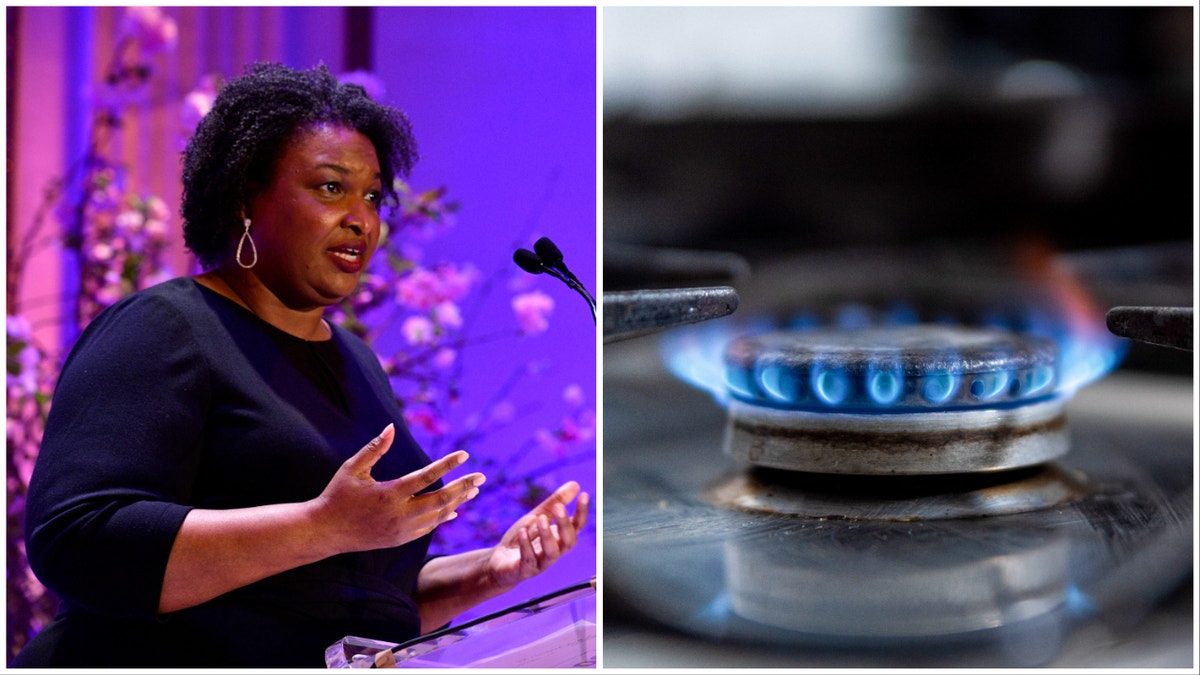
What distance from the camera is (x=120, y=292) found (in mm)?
866

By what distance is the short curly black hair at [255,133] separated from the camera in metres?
0.70

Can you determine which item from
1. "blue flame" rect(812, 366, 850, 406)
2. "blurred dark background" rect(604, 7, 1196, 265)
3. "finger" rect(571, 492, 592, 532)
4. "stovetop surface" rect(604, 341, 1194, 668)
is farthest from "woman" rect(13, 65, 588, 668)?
"blurred dark background" rect(604, 7, 1196, 265)

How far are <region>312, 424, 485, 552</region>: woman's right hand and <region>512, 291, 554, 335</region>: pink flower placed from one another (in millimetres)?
181

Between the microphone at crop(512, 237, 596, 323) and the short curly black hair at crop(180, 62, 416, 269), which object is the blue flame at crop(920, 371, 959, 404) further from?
the short curly black hair at crop(180, 62, 416, 269)

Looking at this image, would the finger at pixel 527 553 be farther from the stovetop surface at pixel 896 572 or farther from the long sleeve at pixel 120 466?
the long sleeve at pixel 120 466

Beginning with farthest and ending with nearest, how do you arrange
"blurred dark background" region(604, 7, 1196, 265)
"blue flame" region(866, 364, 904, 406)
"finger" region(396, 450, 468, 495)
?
"blurred dark background" region(604, 7, 1196, 265) → "blue flame" region(866, 364, 904, 406) → "finger" region(396, 450, 468, 495)

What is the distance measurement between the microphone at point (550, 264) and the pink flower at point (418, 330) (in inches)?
4.4

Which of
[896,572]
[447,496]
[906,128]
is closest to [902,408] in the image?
[896,572]

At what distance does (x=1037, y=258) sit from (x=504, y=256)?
0.98 meters

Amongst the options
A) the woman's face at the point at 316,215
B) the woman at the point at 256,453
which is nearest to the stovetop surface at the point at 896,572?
the woman at the point at 256,453

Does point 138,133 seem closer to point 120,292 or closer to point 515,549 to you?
point 120,292

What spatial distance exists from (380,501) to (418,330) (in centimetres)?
23

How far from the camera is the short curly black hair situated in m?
0.70

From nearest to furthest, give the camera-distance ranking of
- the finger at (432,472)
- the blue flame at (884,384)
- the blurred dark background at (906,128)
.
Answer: the finger at (432,472), the blue flame at (884,384), the blurred dark background at (906,128)
